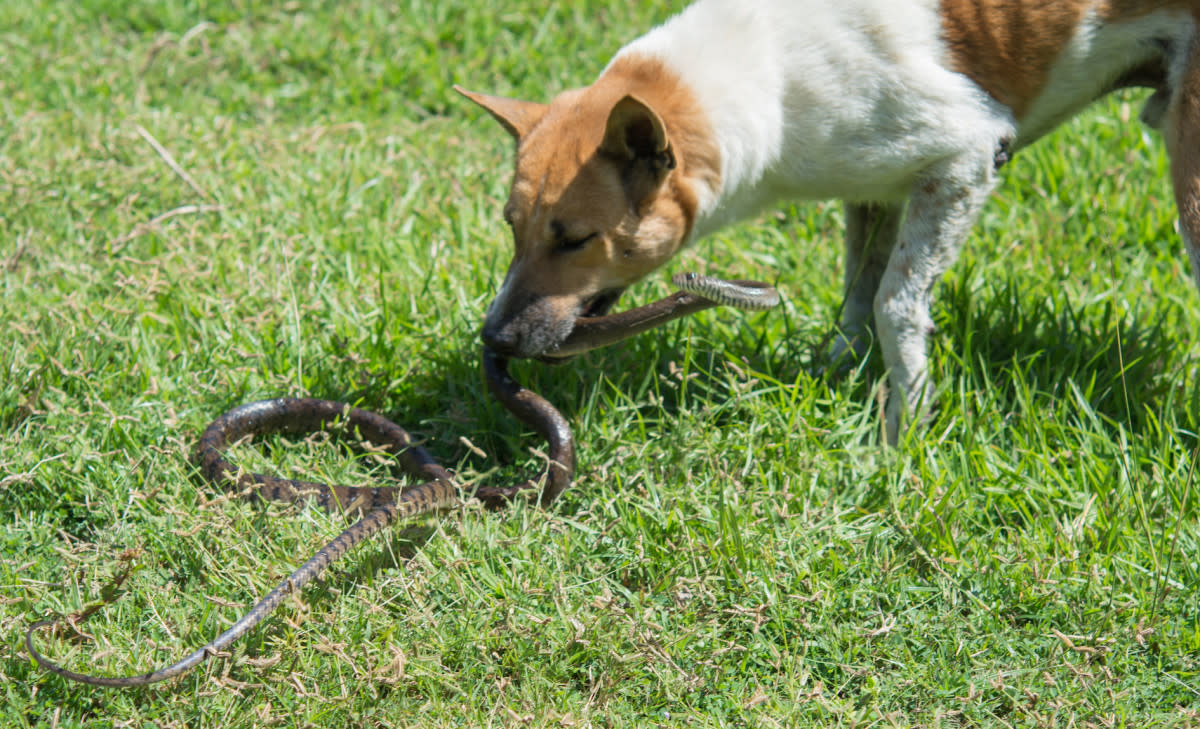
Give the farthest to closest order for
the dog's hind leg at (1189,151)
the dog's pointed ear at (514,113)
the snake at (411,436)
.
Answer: the dog's pointed ear at (514,113)
the dog's hind leg at (1189,151)
the snake at (411,436)

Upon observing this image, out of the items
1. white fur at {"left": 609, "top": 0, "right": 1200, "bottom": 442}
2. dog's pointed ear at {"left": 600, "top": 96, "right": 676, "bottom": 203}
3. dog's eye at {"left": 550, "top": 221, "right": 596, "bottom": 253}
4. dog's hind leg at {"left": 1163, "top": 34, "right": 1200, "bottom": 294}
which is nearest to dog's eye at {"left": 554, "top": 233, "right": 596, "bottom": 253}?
dog's eye at {"left": 550, "top": 221, "right": 596, "bottom": 253}

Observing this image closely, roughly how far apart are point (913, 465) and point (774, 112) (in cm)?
132

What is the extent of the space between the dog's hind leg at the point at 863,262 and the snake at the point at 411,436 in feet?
2.97

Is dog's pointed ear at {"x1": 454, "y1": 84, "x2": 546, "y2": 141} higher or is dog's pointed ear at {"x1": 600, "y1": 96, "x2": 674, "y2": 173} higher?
dog's pointed ear at {"x1": 600, "y1": 96, "x2": 674, "y2": 173}

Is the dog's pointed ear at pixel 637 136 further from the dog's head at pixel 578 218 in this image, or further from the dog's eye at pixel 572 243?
the dog's eye at pixel 572 243

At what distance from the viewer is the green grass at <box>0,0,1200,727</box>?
303cm

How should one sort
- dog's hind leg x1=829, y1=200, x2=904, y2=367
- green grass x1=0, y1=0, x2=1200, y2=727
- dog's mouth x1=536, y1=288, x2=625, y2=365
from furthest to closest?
dog's hind leg x1=829, y1=200, x2=904, y2=367
dog's mouth x1=536, y1=288, x2=625, y2=365
green grass x1=0, y1=0, x2=1200, y2=727

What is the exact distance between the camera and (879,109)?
384cm

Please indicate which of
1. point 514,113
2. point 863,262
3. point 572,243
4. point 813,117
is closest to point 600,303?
point 572,243

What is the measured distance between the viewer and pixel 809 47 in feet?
12.7

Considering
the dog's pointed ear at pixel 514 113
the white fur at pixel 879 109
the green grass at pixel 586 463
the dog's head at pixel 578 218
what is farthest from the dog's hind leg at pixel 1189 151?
the dog's pointed ear at pixel 514 113

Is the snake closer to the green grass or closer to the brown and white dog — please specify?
the green grass

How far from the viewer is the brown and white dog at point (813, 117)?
3.77 metres

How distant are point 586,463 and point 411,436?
A: 0.70m
